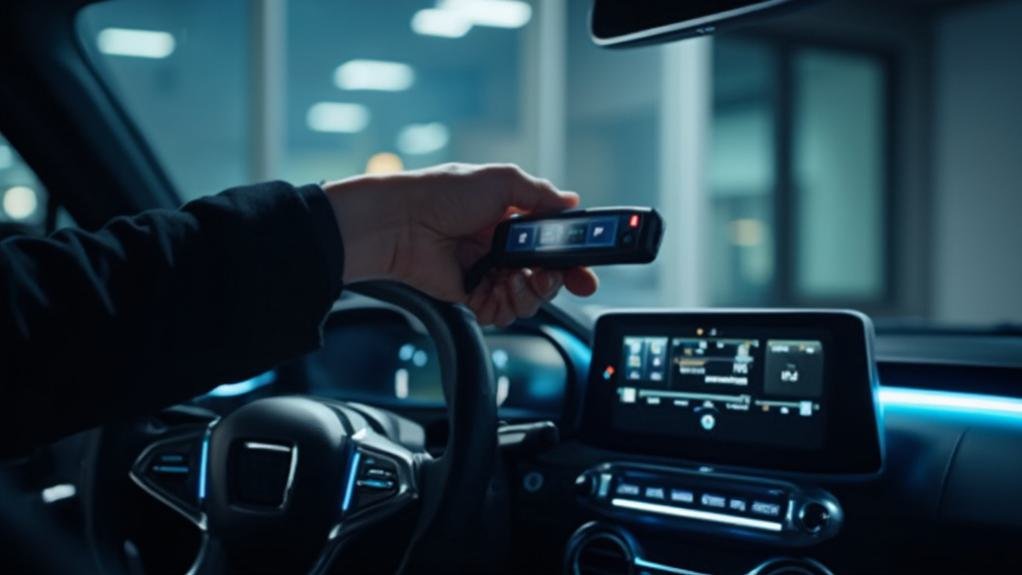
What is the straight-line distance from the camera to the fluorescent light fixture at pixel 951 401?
3.99 feet

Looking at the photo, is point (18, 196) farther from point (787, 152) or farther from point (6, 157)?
point (787, 152)

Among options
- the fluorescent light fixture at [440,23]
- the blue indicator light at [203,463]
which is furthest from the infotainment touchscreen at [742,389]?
the fluorescent light fixture at [440,23]

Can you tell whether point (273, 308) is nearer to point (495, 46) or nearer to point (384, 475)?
point (384, 475)

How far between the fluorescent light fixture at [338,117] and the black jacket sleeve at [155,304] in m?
11.6

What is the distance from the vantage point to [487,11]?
23.3ft

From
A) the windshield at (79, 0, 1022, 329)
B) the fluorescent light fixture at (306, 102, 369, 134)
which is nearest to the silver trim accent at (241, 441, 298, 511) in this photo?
the windshield at (79, 0, 1022, 329)

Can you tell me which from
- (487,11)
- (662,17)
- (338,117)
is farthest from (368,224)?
(338,117)

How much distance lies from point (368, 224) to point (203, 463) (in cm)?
37

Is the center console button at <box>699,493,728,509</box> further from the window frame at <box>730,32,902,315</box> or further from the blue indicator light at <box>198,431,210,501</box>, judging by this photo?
the window frame at <box>730,32,902,315</box>

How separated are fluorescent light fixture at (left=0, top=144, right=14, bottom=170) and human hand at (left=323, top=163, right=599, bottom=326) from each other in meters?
0.80

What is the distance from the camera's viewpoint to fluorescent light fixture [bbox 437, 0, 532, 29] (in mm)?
6602

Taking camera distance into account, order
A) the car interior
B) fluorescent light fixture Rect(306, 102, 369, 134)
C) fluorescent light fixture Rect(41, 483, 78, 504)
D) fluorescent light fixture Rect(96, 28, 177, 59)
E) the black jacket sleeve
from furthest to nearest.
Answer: fluorescent light fixture Rect(306, 102, 369, 134), fluorescent light fixture Rect(96, 28, 177, 59), fluorescent light fixture Rect(41, 483, 78, 504), the car interior, the black jacket sleeve

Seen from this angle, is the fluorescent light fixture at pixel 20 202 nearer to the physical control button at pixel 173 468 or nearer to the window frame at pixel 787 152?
the physical control button at pixel 173 468

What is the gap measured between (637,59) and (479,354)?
5934 millimetres
